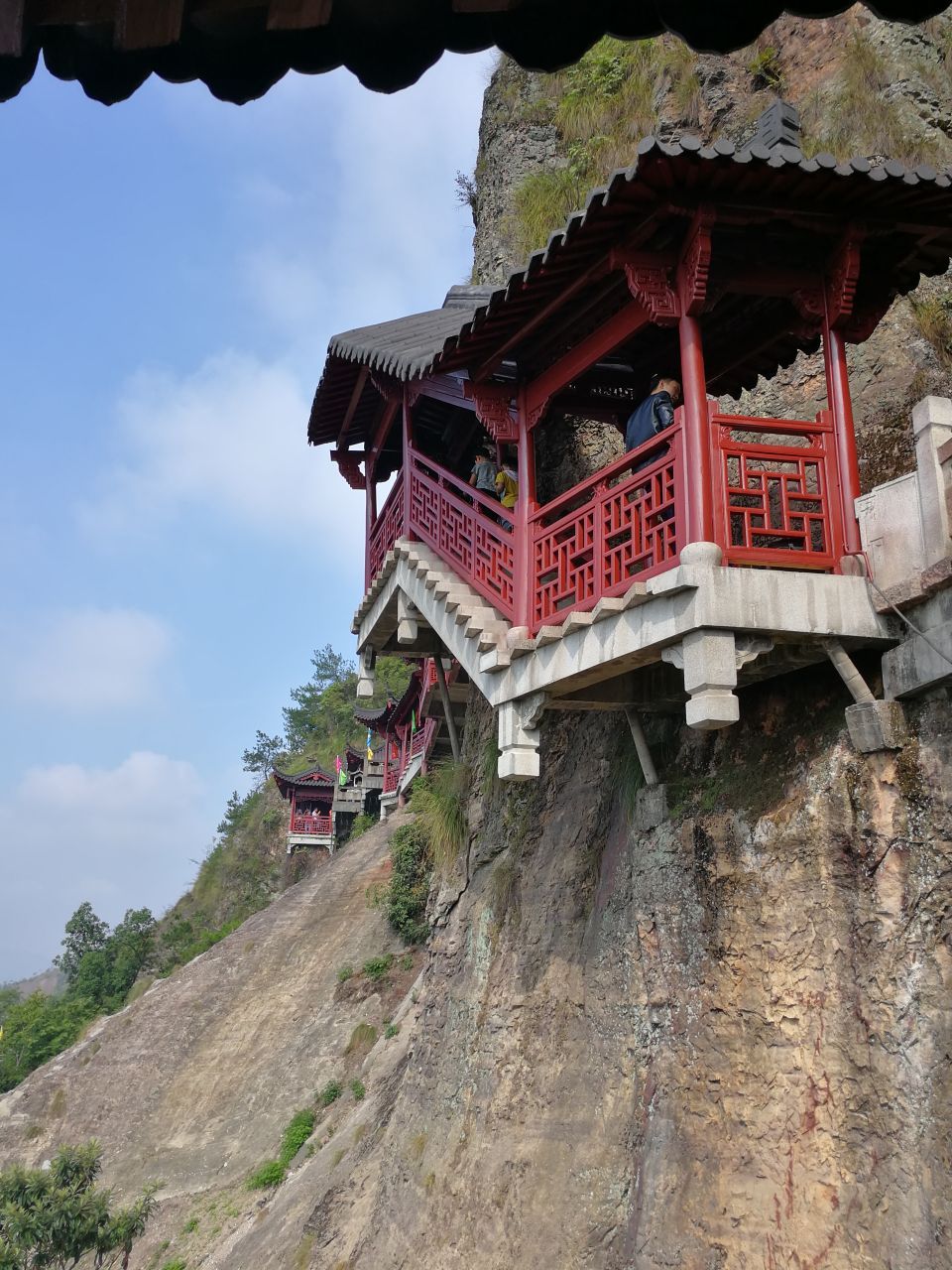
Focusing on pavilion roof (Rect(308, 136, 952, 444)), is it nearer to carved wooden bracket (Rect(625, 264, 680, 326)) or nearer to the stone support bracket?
carved wooden bracket (Rect(625, 264, 680, 326))

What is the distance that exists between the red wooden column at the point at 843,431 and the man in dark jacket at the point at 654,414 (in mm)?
1168

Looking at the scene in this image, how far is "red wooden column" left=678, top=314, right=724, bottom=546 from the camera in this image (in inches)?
275

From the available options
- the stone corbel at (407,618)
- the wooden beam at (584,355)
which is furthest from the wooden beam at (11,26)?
the stone corbel at (407,618)

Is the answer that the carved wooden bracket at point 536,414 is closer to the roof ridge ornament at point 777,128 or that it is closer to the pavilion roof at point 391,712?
the roof ridge ornament at point 777,128

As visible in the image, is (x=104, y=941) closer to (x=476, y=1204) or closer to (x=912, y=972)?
(x=476, y=1204)

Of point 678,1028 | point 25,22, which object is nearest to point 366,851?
point 678,1028

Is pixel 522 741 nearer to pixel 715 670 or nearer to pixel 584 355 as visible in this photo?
pixel 715 670

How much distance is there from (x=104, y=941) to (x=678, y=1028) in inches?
1846

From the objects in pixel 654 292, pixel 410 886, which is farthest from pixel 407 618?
pixel 410 886

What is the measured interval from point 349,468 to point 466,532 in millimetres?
5131

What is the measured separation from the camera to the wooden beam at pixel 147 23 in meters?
2.22

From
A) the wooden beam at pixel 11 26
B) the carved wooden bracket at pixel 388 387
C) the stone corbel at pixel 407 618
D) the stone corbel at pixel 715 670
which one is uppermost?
the carved wooden bracket at pixel 388 387

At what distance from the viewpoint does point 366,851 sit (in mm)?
33562

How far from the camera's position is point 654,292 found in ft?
24.8
